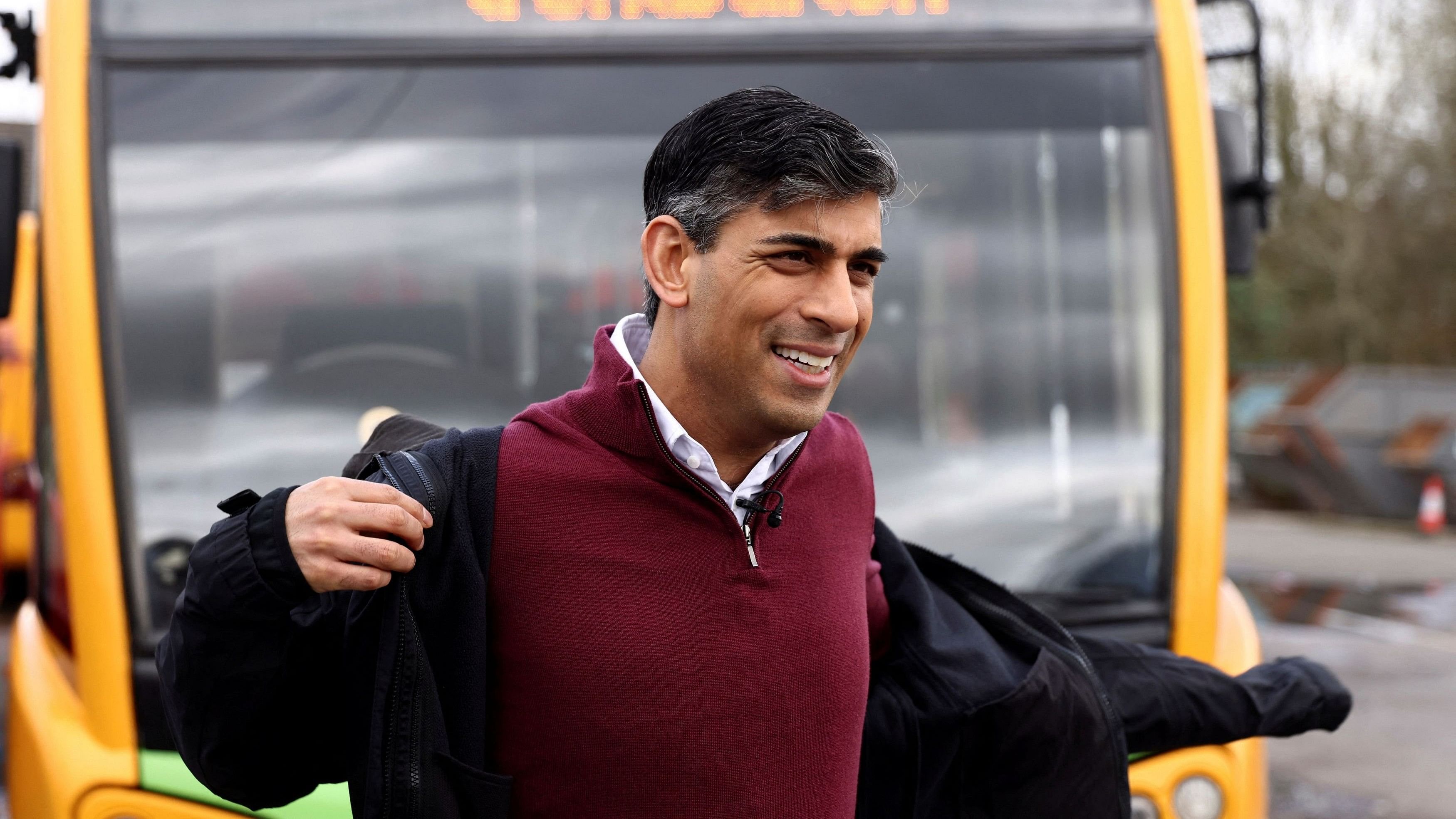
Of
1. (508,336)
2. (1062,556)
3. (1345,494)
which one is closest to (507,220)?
(508,336)

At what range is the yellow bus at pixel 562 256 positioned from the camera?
3.23 meters

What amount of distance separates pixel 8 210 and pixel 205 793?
63.3 inches

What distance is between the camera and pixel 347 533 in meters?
1.46

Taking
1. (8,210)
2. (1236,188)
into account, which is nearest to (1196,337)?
(1236,188)

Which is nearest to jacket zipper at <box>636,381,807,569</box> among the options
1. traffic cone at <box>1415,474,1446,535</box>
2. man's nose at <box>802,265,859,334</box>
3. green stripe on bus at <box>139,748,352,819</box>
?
man's nose at <box>802,265,859,334</box>

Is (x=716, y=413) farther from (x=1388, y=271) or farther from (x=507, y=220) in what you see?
(x=1388, y=271)

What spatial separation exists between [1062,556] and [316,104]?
2.03 m

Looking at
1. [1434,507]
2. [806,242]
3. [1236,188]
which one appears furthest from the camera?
[1434,507]

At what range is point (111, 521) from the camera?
10.2 ft

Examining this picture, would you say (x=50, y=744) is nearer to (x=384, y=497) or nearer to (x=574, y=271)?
(x=574, y=271)

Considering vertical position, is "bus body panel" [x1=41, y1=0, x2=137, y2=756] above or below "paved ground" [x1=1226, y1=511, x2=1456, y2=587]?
above

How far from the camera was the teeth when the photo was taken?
171 centimetres

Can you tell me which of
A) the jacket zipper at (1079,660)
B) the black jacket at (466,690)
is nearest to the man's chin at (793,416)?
the black jacket at (466,690)

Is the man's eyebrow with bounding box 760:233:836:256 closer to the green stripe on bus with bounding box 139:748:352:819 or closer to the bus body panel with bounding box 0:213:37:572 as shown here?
the green stripe on bus with bounding box 139:748:352:819
